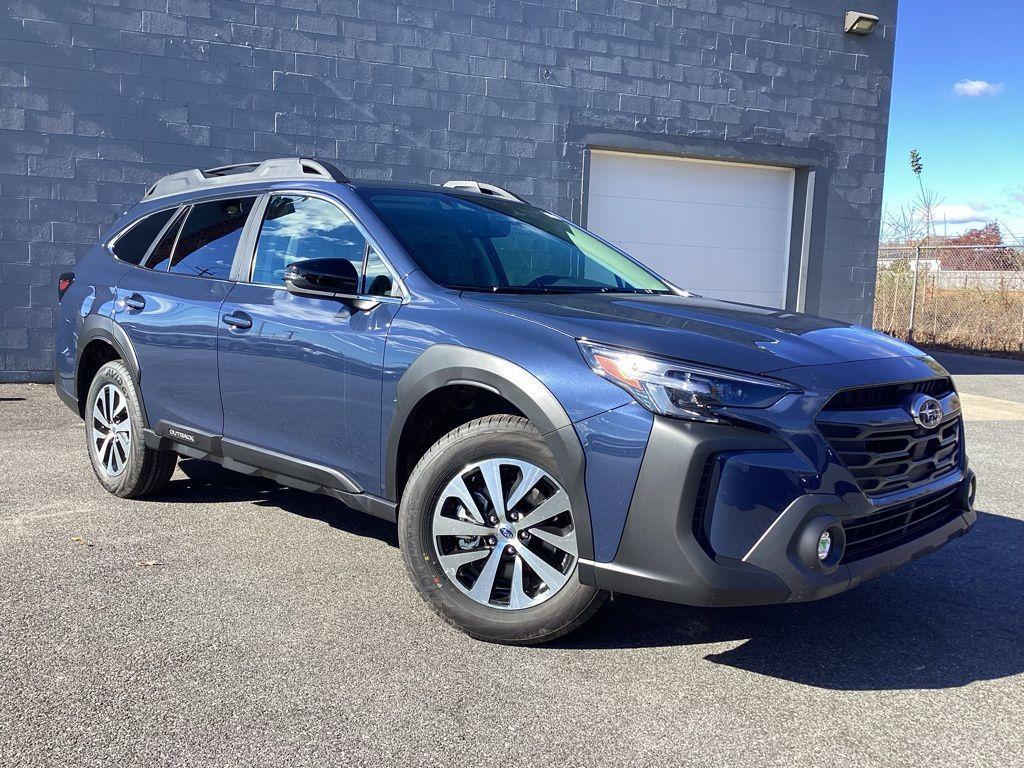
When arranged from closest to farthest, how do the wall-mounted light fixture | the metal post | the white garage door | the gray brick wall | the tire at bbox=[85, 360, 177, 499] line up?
the tire at bbox=[85, 360, 177, 499] → the gray brick wall → the white garage door → the wall-mounted light fixture → the metal post

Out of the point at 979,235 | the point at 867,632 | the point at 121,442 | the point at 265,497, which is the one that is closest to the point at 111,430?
the point at 121,442

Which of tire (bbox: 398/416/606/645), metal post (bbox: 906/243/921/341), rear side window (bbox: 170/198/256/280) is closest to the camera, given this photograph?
tire (bbox: 398/416/606/645)

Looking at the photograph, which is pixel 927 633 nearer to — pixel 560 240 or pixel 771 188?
pixel 560 240

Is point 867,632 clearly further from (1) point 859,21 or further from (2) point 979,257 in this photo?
(2) point 979,257

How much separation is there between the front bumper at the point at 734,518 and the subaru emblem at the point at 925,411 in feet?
1.86

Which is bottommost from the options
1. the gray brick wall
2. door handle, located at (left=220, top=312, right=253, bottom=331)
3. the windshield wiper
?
door handle, located at (left=220, top=312, right=253, bottom=331)

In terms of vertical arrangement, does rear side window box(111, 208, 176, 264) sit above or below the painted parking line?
above

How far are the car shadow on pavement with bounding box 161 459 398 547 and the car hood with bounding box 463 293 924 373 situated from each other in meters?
1.66

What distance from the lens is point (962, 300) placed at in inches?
704

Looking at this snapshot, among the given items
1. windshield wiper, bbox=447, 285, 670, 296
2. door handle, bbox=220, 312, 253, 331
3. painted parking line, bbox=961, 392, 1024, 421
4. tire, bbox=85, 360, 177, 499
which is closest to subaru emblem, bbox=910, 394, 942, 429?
windshield wiper, bbox=447, 285, 670, 296

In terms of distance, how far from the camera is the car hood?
307cm

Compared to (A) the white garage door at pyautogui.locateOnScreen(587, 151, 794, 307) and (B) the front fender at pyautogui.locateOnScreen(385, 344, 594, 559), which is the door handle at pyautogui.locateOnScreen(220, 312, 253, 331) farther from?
(A) the white garage door at pyautogui.locateOnScreen(587, 151, 794, 307)

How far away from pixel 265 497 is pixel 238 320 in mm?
1542

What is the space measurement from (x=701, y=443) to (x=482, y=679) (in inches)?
42.1
